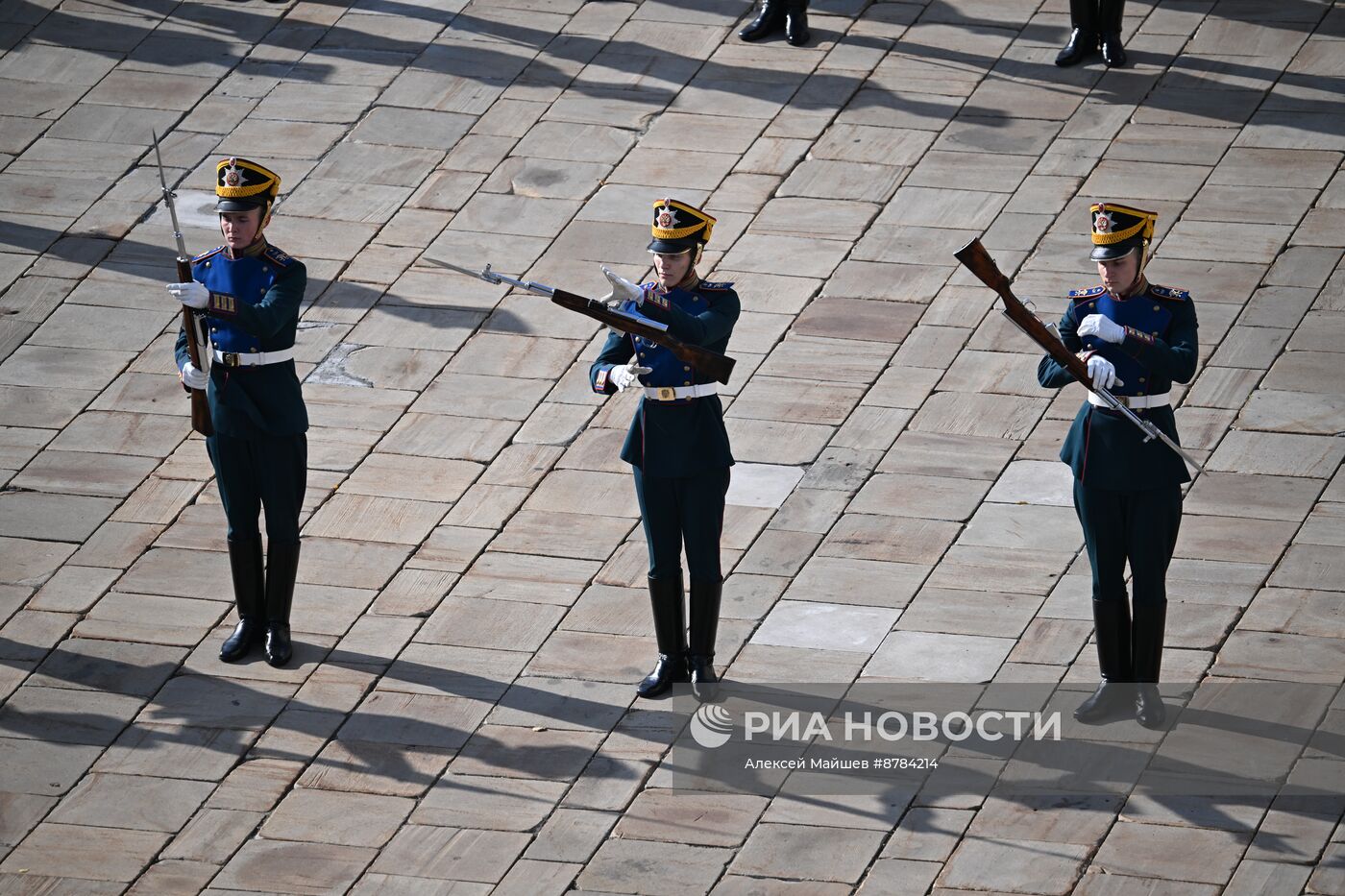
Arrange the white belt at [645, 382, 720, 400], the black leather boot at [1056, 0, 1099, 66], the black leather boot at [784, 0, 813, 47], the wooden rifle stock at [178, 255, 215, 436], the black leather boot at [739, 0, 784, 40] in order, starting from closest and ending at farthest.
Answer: the white belt at [645, 382, 720, 400] → the wooden rifle stock at [178, 255, 215, 436] → the black leather boot at [1056, 0, 1099, 66] → the black leather boot at [784, 0, 813, 47] → the black leather boot at [739, 0, 784, 40]

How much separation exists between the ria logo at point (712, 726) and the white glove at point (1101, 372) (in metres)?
1.96

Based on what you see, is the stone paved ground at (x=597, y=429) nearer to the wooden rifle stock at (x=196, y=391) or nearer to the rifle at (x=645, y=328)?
the wooden rifle stock at (x=196, y=391)

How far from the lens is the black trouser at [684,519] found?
8391 millimetres

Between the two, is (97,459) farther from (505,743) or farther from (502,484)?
(505,743)

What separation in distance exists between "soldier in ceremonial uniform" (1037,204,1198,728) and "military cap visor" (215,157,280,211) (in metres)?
3.19

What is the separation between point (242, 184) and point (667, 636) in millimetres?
2488

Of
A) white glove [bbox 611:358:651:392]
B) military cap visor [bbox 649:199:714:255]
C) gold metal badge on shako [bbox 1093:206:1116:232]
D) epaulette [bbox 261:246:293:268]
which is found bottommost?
white glove [bbox 611:358:651:392]

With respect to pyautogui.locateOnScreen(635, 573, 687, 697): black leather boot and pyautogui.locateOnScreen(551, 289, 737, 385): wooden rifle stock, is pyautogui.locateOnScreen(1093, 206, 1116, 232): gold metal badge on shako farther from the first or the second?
pyautogui.locateOnScreen(635, 573, 687, 697): black leather boot

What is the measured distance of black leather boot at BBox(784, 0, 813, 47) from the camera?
1337cm

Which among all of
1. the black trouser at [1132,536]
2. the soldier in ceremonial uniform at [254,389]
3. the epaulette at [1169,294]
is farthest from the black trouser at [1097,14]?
the soldier in ceremonial uniform at [254,389]

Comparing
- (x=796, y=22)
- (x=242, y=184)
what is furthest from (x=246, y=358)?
(x=796, y=22)

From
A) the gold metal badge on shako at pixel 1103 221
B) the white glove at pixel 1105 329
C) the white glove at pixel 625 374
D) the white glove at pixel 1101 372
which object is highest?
the gold metal badge on shako at pixel 1103 221

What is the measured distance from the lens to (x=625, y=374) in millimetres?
8188

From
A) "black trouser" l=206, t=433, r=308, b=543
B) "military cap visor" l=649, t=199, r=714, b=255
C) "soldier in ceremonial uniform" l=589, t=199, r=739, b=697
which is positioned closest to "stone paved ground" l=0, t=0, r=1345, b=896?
"soldier in ceremonial uniform" l=589, t=199, r=739, b=697
